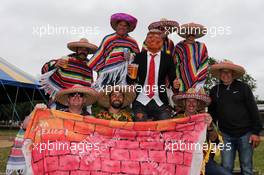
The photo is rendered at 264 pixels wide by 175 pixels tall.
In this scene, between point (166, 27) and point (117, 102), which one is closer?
point (117, 102)

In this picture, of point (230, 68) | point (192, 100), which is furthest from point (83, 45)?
point (230, 68)

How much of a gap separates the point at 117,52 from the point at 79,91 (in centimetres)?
88

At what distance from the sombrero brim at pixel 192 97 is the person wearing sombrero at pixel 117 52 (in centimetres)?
81

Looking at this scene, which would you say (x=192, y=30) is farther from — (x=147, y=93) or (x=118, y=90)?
(x=118, y=90)

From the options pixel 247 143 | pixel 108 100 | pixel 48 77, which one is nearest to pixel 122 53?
pixel 108 100

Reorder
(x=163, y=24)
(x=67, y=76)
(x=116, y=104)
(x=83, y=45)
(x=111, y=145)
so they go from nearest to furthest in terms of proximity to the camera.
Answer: (x=111, y=145), (x=116, y=104), (x=163, y=24), (x=67, y=76), (x=83, y=45)

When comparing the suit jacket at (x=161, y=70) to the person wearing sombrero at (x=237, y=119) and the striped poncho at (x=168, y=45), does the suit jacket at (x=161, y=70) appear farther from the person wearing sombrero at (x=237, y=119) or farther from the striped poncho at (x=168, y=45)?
the person wearing sombrero at (x=237, y=119)

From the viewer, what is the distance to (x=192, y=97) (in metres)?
4.39

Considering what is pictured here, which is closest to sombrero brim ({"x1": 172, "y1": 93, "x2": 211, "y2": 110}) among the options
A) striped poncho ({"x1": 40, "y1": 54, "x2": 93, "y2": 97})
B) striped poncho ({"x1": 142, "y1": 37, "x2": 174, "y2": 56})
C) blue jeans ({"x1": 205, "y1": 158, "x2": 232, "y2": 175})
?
blue jeans ({"x1": 205, "y1": 158, "x2": 232, "y2": 175})

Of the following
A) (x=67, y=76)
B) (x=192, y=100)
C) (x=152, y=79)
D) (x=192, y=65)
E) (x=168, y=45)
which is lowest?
(x=192, y=100)

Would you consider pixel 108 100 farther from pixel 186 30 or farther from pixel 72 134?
pixel 186 30

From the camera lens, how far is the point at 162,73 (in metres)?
4.68

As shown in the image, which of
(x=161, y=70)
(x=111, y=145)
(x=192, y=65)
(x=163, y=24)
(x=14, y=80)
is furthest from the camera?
(x=14, y=80)

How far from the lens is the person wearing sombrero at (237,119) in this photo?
4.58 meters
